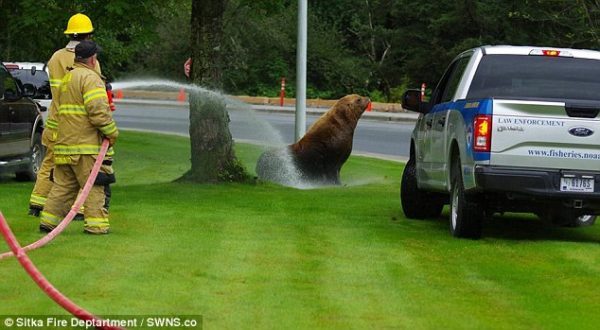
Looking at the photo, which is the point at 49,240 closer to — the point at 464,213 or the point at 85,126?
the point at 85,126

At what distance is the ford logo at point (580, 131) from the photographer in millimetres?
11219

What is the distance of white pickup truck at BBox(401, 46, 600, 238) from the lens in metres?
11.2

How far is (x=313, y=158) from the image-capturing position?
64.4ft

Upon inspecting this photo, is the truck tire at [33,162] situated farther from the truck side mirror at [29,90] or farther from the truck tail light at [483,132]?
the truck tail light at [483,132]

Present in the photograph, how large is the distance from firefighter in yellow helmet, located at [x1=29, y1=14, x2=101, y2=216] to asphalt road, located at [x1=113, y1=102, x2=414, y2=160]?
7.38 m

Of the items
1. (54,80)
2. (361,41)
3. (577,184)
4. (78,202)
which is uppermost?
(54,80)

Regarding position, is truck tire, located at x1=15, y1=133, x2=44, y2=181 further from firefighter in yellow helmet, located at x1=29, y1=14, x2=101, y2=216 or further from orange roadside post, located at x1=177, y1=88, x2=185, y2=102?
orange roadside post, located at x1=177, y1=88, x2=185, y2=102

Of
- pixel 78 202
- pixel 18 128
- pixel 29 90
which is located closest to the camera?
pixel 78 202

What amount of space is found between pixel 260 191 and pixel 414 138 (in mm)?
3453

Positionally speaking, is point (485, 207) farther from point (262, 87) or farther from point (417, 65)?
point (262, 87)

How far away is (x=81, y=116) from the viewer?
37.1ft

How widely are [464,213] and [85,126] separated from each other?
346cm

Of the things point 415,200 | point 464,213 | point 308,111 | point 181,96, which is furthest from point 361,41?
point 464,213

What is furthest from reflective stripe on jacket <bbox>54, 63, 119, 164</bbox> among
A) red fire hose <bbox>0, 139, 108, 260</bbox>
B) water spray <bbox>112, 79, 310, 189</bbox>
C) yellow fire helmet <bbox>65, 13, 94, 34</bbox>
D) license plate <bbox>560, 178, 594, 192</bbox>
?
water spray <bbox>112, 79, 310, 189</bbox>
